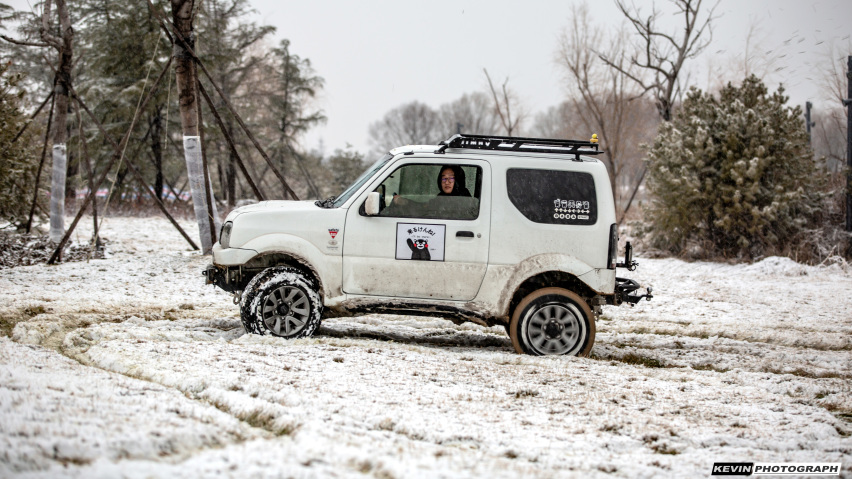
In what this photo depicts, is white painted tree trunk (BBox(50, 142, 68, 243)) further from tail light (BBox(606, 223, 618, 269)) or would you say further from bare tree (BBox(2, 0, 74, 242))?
tail light (BBox(606, 223, 618, 269))

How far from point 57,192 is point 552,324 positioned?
12.2m

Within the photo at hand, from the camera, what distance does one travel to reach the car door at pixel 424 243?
673 cm

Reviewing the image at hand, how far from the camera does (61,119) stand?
1398 cm

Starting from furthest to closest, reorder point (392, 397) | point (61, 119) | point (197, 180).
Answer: point (61, 119) → point (197, 180) → point (392, 397)

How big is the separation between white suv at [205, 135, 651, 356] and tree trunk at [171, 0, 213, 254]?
631cm

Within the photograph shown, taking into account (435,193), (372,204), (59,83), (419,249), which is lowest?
(419,249)

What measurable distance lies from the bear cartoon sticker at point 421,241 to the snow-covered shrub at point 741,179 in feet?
36.6

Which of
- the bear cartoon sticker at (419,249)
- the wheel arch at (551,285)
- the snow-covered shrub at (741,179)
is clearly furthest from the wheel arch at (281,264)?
the snow-covered shrub at (741,179)

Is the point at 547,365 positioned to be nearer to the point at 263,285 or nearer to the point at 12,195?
the point at 263,285

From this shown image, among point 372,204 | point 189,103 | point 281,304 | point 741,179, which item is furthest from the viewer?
point 741,179

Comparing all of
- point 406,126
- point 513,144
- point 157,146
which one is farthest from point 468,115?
point 513,144

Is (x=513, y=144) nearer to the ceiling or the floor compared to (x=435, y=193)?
nearer to the ceiling

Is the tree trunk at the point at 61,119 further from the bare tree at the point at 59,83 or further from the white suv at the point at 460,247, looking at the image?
the white suv at the point at 460,247

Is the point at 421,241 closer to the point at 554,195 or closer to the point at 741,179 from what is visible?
the point at 554,195
